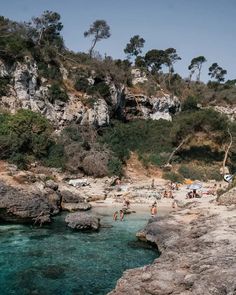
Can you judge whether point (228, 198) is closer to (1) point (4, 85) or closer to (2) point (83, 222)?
(2) point (83, 222)

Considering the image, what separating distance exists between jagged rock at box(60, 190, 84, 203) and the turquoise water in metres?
5.07

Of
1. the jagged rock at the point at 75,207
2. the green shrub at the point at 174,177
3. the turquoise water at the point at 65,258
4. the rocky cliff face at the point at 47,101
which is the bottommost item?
the turquoise water at the point at 65,258

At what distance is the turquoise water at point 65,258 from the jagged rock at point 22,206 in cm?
101

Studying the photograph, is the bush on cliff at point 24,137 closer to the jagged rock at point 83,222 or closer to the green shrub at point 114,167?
the green shrub at point 114,167

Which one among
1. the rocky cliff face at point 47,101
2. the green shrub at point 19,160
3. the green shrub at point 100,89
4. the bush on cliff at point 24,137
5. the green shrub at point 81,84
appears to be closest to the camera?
the green shrub at point 19,160

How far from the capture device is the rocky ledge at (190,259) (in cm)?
1369

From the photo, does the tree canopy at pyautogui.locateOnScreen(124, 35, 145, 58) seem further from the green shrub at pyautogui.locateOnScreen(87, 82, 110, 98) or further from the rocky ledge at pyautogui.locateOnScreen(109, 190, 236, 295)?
the rocky ledge at pyautogui.locateOnScreen(109, 190, 236, 295)

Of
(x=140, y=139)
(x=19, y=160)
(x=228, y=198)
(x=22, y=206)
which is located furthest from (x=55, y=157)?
(x=228, y=198)

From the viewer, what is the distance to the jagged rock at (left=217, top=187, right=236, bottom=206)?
1147 inches

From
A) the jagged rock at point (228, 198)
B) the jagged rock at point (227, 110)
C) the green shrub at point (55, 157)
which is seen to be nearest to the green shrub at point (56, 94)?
the green shrub at point (55, 157)

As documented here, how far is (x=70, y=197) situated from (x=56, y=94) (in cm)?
2161

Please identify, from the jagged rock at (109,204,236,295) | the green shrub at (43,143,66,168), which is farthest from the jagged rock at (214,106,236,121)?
the jagged rock at (109,204,236,295)

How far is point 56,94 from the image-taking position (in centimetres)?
5172

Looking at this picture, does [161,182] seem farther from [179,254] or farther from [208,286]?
[208,286]
